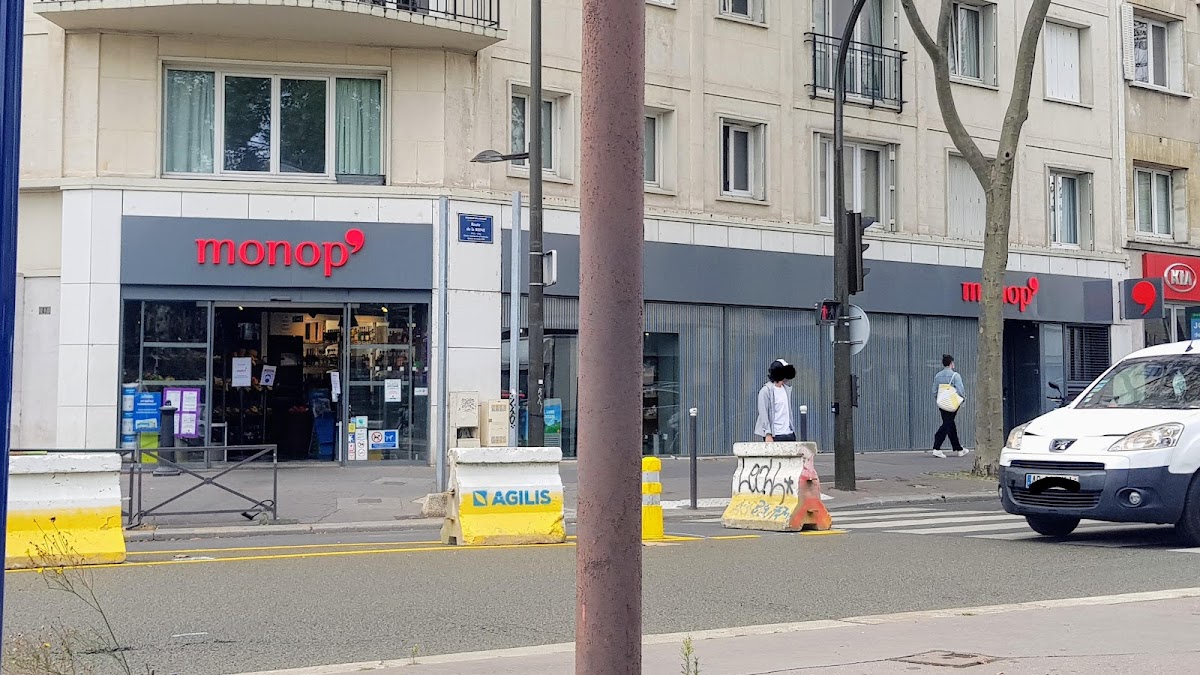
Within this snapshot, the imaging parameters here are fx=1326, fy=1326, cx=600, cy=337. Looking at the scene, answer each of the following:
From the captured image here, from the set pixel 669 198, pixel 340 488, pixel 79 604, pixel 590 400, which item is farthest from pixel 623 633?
pixel 669 198

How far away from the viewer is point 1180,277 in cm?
3075

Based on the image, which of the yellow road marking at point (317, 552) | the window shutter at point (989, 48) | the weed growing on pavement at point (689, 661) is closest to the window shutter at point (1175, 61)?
the window shutter at point (989, 48)

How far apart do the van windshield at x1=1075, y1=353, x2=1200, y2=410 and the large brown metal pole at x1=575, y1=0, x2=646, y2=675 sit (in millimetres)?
9285

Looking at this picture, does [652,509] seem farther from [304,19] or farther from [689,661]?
[304,19]

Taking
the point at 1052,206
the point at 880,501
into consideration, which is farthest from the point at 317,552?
the point at 1052,206

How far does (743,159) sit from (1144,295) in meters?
10.8

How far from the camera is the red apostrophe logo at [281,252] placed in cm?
2003

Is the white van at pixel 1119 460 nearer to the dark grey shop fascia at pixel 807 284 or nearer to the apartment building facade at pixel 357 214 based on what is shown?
the apartment building facade at pixel 357 214

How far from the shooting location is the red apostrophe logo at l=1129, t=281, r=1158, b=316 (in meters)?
29.4

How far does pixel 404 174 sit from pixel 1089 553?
12.8 meters

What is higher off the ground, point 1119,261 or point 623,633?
point 1119,261

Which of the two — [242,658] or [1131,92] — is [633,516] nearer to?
[242,658]

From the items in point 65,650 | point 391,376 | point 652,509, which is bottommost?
point 65,650

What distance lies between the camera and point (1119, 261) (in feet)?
97.5
